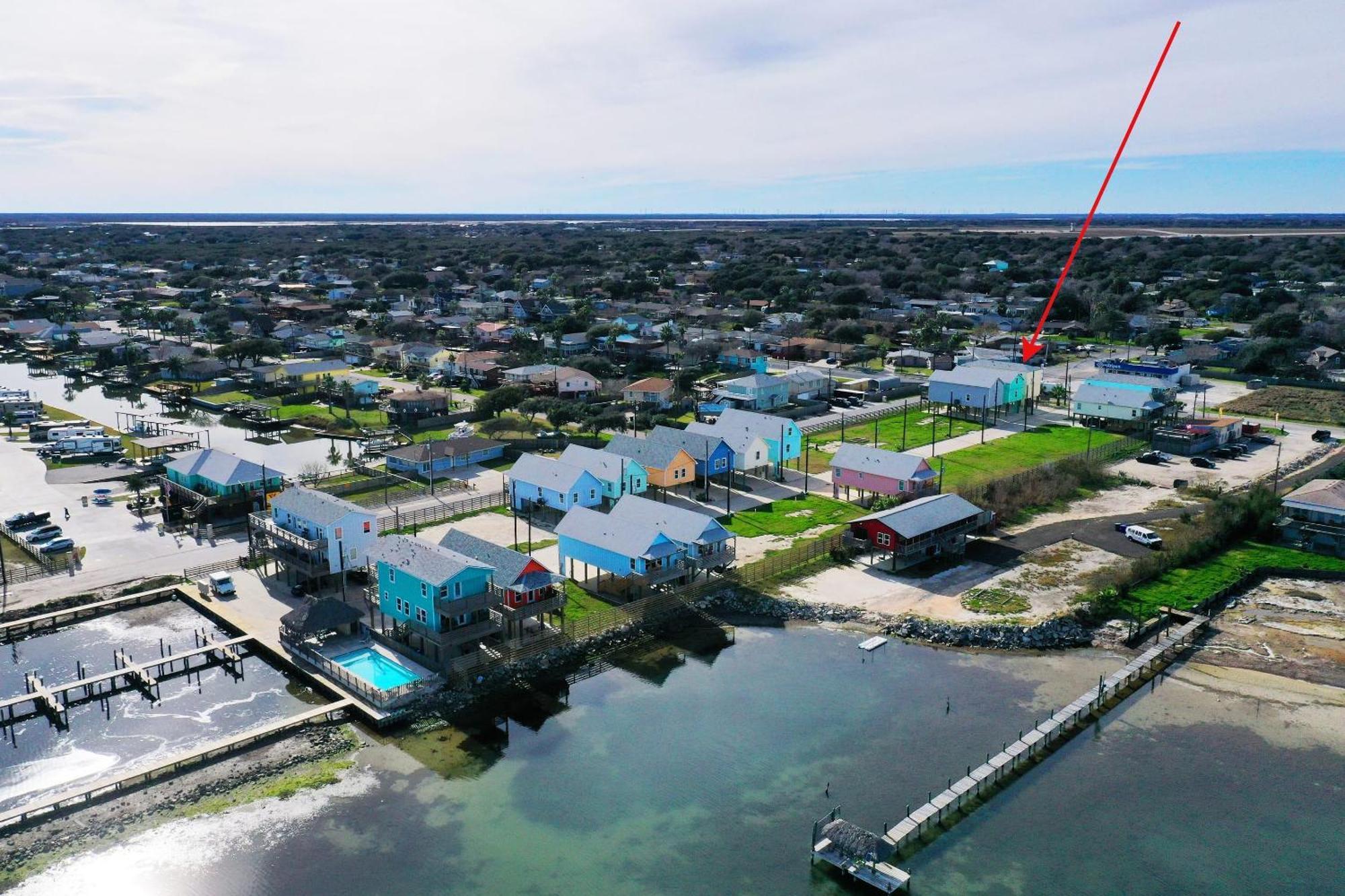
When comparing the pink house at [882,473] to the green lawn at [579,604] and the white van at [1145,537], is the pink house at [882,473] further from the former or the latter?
the green lawn at [579,604]

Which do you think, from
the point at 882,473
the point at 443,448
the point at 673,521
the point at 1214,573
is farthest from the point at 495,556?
the point at 1214,573

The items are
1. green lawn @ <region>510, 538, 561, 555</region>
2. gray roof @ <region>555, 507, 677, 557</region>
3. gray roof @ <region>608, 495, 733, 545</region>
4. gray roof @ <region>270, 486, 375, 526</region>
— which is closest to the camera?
gray roof @ <region>555, 507, 677, 557</region>

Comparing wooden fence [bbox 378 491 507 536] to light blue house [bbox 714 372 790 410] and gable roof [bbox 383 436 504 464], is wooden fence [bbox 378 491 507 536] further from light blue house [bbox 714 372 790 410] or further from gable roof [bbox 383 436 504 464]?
light blue house [bbox 714 372 790 410]

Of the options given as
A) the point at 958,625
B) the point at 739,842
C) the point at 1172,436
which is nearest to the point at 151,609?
the point at 739,842

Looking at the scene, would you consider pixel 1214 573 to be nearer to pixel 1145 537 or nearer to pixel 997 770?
pixel 1145 537

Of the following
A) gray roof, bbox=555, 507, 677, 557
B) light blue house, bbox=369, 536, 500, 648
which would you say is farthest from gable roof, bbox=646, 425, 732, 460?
light blue house, bbox=369, 536, 500, 648

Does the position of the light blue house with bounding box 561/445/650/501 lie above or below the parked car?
above

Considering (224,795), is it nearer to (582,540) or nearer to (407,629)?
(407,629)

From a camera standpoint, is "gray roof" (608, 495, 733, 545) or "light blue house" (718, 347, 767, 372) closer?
"gray roof" (608, 495, 733, 545)
